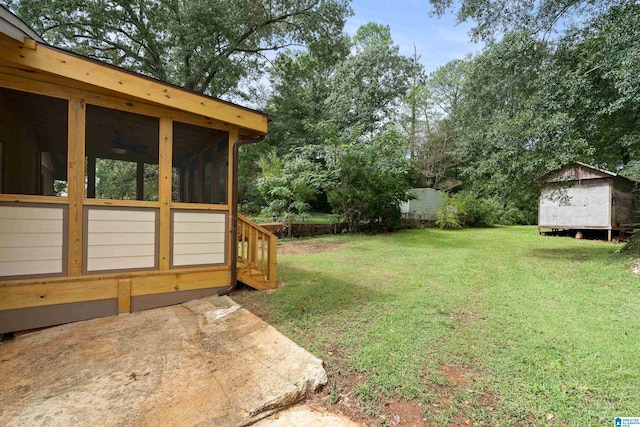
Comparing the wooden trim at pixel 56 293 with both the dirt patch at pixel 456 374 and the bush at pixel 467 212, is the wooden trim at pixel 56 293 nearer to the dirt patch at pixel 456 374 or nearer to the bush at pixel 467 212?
the dirt patch at pixel 456 374

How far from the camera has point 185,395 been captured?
1.76m

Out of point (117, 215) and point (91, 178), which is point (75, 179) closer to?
point (91, 178)

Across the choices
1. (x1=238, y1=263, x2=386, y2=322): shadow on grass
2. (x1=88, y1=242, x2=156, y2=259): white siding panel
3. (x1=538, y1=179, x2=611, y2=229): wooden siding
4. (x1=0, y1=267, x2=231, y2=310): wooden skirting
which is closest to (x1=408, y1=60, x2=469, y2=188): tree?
(x1=538, y1=179, x2=611, y2=229): wooden siding

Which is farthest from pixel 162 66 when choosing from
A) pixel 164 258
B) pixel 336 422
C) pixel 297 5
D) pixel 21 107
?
pixel 336 422

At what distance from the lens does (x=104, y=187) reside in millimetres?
3184

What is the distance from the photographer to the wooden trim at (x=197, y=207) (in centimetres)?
343

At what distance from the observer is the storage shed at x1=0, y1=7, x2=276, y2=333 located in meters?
2.65

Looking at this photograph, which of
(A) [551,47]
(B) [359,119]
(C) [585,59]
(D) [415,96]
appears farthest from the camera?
(D) [415,96]

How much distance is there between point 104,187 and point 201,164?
1.11 m

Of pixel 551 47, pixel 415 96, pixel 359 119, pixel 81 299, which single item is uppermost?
pixel 415 96

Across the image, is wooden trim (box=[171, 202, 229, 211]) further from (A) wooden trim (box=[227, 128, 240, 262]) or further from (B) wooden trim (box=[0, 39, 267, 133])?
(B) wooden trim (box=[0, 39, 267, 133])

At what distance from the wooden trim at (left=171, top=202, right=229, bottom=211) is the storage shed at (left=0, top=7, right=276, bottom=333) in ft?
0.04

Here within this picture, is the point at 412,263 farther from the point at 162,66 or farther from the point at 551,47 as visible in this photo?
the point at 162,66

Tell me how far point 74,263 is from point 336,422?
2.94 m
